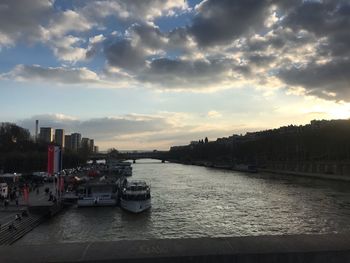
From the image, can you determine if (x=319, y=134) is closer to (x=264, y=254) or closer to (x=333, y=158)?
(x=333, y=158)

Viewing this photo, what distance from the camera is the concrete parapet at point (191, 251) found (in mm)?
6781

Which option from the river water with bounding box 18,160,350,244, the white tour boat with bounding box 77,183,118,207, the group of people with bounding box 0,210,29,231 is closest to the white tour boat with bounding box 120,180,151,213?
the river water with bounding box 18,160,350,244

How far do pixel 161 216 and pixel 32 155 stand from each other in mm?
86142

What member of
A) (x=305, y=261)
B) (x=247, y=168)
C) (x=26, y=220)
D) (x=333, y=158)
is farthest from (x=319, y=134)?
(x=305, y=261)

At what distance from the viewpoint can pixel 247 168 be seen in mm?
173750

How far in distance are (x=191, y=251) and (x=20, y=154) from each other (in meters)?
126

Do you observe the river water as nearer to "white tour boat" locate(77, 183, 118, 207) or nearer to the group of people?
the group of people

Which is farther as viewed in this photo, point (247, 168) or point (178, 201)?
point (247, 168)

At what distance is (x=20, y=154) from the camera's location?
126m

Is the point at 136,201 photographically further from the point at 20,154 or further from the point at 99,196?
the point at 20,154

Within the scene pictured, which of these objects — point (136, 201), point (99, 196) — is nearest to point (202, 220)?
point (136, 201)

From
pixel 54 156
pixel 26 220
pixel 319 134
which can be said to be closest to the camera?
pixel 26 220

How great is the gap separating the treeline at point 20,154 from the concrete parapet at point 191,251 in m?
107

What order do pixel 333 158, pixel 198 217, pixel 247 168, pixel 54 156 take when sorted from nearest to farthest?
pixel 198 217, pixel 54 156, pixel 333 158, pixel 247 168
